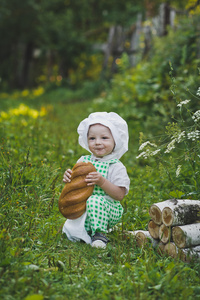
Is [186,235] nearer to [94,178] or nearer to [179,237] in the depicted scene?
[179,237]

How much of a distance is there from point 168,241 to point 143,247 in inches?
8.7

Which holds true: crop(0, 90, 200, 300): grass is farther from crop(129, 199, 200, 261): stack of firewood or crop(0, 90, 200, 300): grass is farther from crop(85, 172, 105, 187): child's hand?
crop(85, 172, 105, 187): child's hand

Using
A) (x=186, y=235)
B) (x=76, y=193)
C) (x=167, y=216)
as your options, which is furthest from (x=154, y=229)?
(x=76, y=193)

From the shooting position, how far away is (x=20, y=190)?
312 cm

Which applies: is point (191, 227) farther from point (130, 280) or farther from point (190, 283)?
point (130, 280)

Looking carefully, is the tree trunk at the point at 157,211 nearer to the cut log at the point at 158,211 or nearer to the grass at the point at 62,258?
the cut log at the point at 158,211

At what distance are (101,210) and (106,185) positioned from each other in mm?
200

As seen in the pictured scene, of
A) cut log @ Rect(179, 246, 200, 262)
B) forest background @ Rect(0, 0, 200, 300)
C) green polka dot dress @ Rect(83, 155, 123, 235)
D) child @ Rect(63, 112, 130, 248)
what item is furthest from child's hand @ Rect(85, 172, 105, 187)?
cut log @ Rect(179, 246, 200, 262)

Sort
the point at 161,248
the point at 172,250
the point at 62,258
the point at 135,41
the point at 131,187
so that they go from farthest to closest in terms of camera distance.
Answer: the point at 135,41 → the point at 131,187 → the point at 161,248 → the point at 172,250 → the point at 62,258

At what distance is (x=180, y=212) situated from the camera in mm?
2408

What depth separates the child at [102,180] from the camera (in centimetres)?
260

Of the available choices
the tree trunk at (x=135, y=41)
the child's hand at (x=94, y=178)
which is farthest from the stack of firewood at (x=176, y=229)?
the tree trunk at (x=135, y=41)

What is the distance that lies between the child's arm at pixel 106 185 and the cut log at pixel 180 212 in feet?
1.27

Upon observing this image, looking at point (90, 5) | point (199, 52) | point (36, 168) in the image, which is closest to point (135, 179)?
point (36, 168)
